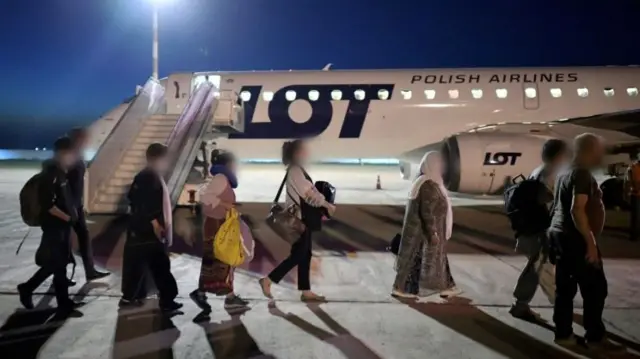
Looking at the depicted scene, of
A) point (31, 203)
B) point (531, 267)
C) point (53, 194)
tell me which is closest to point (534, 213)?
point (531, 267)

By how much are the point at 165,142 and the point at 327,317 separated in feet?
26.4

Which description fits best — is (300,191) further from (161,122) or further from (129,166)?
(161,122)

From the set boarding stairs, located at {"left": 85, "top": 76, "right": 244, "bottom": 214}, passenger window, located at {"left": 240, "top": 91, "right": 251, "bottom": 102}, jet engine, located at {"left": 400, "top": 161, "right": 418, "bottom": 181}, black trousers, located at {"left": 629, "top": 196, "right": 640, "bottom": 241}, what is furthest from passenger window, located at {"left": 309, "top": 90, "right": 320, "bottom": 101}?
black trousers, located at {"left": 629, "top": 196, "right": 640, "bottom": 241}

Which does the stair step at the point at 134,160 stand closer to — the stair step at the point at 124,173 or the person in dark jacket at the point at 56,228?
the stair step at the point at 124,173

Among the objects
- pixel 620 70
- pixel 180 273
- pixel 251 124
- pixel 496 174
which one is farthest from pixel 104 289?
pixel 620 70

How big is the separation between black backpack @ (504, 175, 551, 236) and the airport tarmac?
89 cm

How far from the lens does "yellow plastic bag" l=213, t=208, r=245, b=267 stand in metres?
5.69

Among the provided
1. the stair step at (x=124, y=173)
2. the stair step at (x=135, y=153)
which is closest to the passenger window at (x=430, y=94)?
the stair step at (x=135, y=153)

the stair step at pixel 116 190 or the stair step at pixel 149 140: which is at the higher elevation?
the stair step at pixel 149 140

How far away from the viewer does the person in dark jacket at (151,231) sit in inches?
218

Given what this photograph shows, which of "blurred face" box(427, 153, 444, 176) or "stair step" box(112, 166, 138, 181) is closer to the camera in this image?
"blurred face" box(427, 153, 444, 176)

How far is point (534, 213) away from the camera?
5555 millimetres

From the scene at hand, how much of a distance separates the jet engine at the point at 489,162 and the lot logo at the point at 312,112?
504cm

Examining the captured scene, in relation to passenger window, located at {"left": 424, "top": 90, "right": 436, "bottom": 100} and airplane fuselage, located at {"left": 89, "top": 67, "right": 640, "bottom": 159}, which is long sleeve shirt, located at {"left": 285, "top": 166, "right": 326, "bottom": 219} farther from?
passenger window, located at {"left": 424, "top": 90, "right": 436, "bottom": 100}
